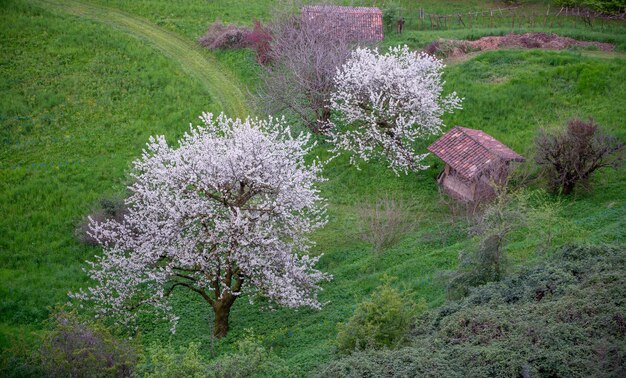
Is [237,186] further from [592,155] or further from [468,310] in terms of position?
[592,155]

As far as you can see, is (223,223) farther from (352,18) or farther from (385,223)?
(352,18)

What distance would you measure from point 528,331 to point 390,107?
17.7 m

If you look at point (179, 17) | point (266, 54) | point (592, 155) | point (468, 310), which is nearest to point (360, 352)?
point (468, 310)

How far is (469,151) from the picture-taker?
3025cm

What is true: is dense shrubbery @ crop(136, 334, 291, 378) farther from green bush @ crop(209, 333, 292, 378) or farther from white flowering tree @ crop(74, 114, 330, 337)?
white flowering tree @ crop(74, 114, 330, 337)

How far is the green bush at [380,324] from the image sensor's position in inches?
735

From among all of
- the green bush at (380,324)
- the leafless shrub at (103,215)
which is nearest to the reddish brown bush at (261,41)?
the leafless shrub at (103,215)

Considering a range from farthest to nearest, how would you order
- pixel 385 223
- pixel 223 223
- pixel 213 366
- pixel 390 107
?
pixel 390 107, pixel 385 223, pixel 223 223, pixel 213 366

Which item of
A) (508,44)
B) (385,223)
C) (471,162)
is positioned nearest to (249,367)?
(385,223)

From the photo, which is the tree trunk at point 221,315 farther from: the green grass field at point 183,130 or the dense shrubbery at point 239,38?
the dense shrubbery at point 239,38

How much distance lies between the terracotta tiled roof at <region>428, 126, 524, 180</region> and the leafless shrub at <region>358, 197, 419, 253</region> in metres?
2.95

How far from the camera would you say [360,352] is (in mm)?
18031

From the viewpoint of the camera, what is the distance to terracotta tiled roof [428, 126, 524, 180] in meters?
29.1

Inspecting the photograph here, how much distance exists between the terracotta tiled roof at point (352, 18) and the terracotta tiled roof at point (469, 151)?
12.3 meters
